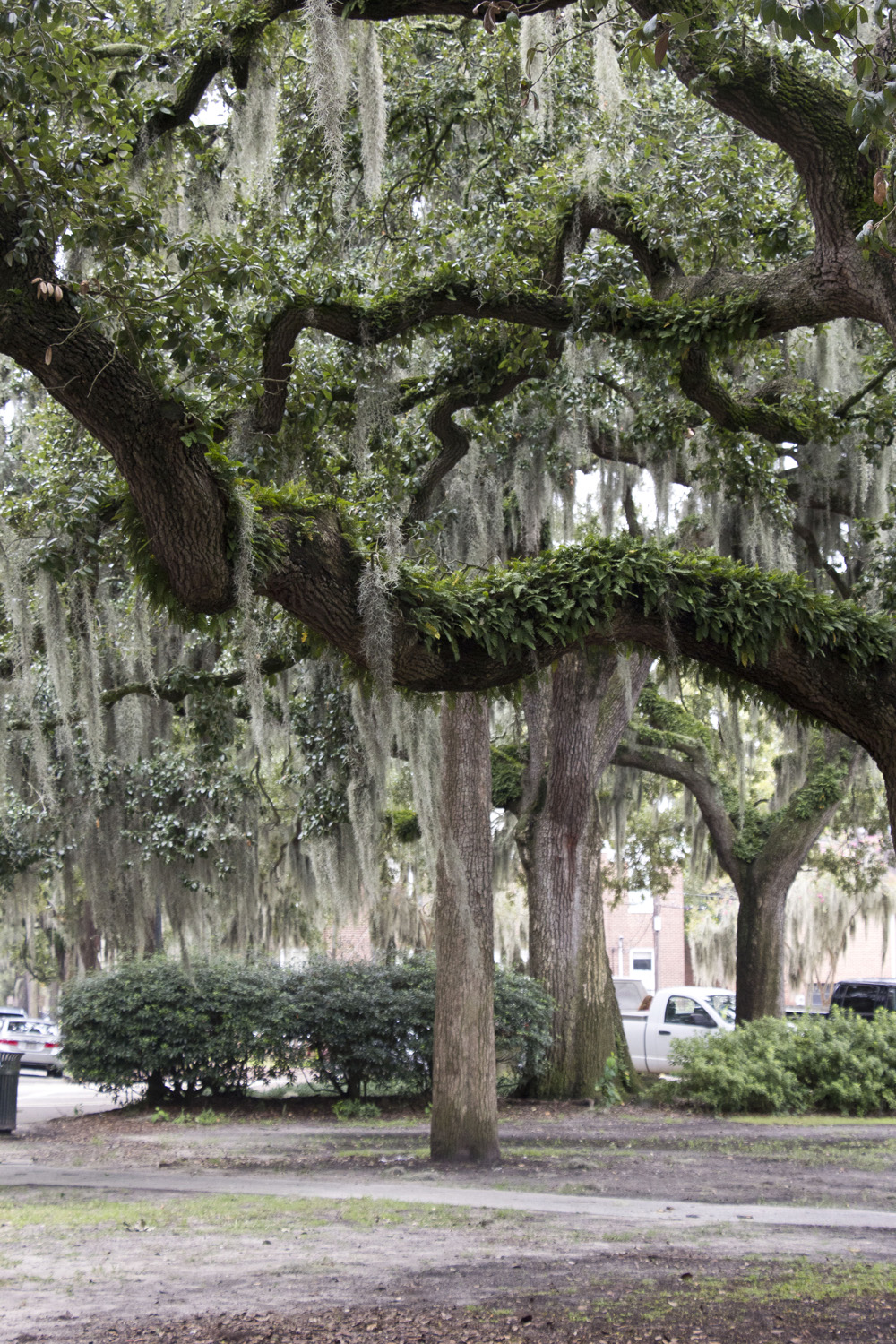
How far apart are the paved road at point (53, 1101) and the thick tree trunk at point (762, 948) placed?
802cm

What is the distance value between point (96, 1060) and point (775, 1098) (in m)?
7.22

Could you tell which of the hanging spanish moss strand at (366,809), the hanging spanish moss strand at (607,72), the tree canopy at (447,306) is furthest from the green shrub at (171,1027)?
the hanging spanish moss strand at (607,72)

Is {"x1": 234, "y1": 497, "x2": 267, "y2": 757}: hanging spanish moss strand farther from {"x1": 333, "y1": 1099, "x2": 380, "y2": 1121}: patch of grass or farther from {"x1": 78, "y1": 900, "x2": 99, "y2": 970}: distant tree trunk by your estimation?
{"x1": 78, "y1": 900, "x2": 99, "y2": 970}: distant tree trunk

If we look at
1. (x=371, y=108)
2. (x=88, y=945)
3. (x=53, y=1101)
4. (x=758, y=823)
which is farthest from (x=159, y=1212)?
(x=88, y=945)

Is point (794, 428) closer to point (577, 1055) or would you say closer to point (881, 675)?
point (881, 675)

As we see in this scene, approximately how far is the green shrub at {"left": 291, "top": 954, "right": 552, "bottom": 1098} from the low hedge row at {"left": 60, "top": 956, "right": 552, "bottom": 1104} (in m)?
0.01

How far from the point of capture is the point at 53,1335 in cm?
424

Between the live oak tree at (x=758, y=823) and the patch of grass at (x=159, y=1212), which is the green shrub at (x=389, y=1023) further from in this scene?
the patch of grass at (x=159, y=1212)

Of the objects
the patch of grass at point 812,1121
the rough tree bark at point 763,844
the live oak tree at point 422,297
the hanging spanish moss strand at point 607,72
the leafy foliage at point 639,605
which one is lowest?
the patch of grass at point 812,1121

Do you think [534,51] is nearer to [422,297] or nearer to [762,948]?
[422,297]

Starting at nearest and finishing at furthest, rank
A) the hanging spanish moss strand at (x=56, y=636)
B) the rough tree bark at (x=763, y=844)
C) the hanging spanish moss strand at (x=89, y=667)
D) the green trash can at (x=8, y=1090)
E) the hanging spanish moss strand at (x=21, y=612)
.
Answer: the hanging spanish moss strand at (x=21, y=612) → the hanging spanish moss strand at (x=56, y=636) → the hanging spanish moss strand at (x=89, y=667) → the green trash can at (x=8, y=1090) → the rough tree bark at (x=763, y=844)

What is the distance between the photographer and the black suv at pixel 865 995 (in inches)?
719

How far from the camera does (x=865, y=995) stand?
18.5 meters

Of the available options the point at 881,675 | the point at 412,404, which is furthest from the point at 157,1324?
the point at 412,404
